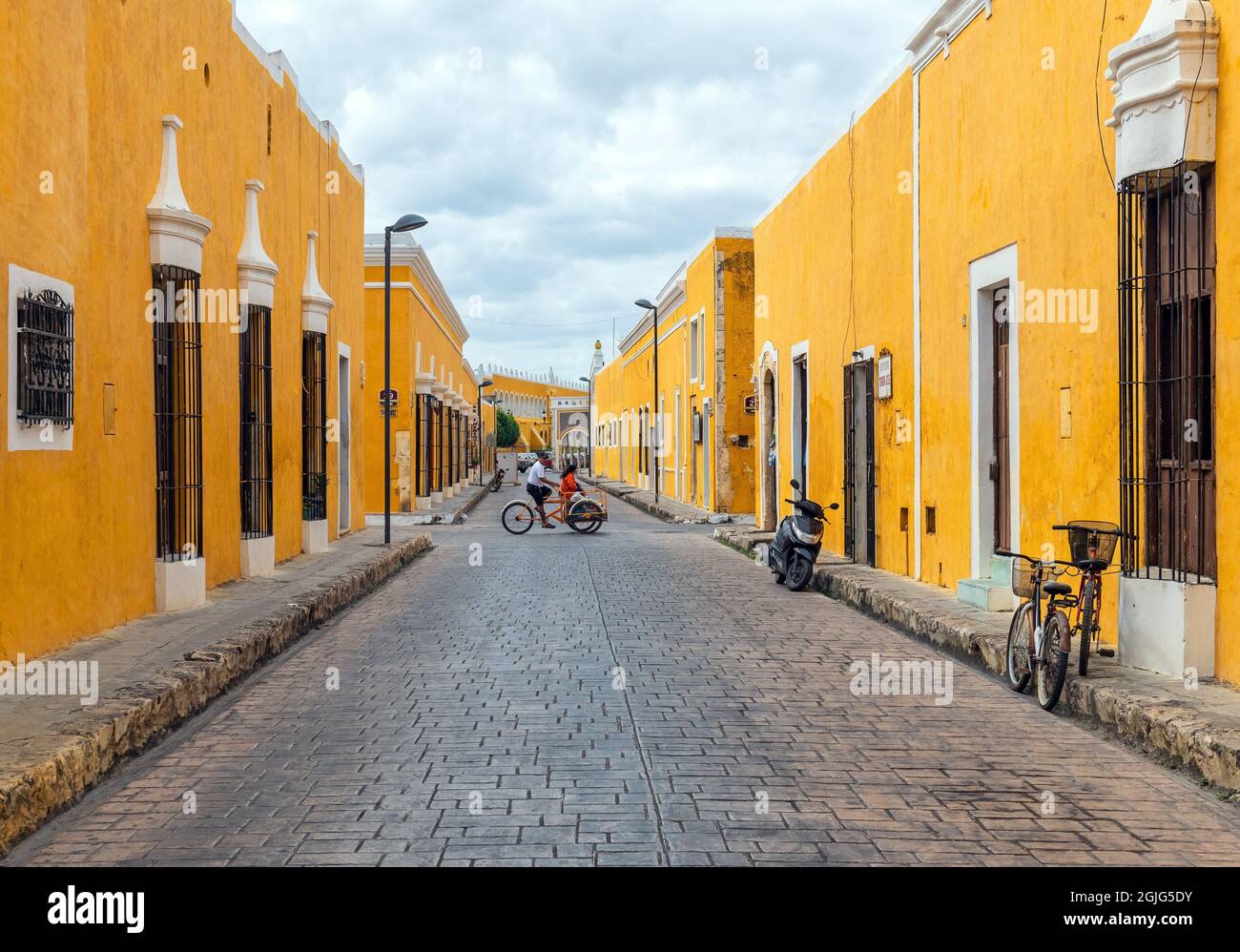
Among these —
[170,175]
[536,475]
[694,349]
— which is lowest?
[536,475]

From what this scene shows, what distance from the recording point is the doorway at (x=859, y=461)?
1453 centimetres

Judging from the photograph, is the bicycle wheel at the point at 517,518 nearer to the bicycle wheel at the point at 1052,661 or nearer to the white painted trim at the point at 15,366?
the white painted trim at the point at 15,366

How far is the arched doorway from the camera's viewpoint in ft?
70.8

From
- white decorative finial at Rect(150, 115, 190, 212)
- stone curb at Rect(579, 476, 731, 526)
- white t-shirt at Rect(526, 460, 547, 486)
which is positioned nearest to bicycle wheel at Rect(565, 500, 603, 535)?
white t-shirt at Rect(526, 460, 547, 486)

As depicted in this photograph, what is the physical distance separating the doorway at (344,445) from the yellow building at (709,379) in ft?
28.2

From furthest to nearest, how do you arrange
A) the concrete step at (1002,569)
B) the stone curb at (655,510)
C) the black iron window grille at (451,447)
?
1. the black iron window grille at (451,447)
2. the stone curb at (655,510)
3. the concrete step at (1002,569)

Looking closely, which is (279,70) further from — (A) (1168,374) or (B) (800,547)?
(A) (1168,374)

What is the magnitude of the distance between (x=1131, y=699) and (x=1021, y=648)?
1248 mm

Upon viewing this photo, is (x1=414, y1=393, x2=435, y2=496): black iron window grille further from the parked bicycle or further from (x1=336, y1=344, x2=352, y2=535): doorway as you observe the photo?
the parked bicycle

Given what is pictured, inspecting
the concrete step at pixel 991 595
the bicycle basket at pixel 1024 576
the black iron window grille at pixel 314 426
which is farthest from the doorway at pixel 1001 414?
the black iron window grille at pixel 314 426

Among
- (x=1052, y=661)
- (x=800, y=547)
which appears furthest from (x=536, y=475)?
(x=1052, y=661)

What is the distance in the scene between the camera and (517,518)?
23.4 m

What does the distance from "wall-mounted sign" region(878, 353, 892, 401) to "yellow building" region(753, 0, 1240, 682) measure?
3cm
